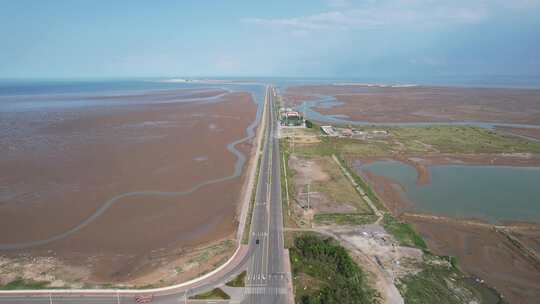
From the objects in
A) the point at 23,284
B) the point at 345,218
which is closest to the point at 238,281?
the point at 345,218

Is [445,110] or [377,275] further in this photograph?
[445,110]

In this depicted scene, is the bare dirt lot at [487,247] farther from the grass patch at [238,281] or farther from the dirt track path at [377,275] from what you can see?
the grass patch at [238,281]

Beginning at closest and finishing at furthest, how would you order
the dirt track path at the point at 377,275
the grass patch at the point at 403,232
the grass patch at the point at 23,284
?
the dirt track path at the point at 377,275, the grass patch at the point at 23,284, the grass patch at the point at 403,232

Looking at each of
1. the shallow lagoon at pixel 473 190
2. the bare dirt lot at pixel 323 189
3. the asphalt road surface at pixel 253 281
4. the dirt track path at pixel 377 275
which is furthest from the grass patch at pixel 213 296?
the shallow lagoon at pixel 473 190

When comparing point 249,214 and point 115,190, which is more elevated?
point 115,190

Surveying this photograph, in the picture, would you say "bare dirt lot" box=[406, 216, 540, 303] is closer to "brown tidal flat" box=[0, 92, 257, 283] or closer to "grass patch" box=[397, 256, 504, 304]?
"grass patch" box=[397, 256, 504, 304]

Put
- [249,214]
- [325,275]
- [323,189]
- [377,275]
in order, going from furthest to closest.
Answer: [323,189]
[249,214]
[377,275]
[325,275]

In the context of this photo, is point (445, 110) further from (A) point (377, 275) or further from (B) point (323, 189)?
(A) point (377, 275)
